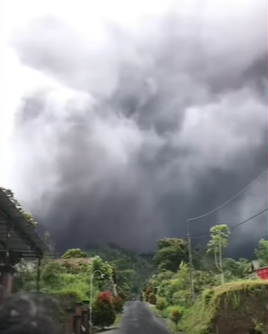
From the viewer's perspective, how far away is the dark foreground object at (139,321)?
4367mm

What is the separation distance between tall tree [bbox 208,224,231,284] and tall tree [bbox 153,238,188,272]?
29cm

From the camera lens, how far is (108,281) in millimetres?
4500

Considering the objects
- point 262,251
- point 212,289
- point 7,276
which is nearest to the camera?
point 7,276

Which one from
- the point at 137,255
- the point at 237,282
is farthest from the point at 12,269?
the point at 237,282

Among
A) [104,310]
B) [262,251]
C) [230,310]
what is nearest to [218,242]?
[262,251]

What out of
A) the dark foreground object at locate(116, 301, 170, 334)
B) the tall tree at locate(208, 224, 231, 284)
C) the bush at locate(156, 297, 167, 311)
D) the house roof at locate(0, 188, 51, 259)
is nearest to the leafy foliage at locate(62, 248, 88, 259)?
the house roof at locate(0, 188, 51, 259)

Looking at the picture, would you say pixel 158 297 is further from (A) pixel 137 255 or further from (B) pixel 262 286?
(B) pixel 262 286

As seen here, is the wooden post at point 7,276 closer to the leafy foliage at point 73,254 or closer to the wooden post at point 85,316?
the leafy foliage at point 73,254

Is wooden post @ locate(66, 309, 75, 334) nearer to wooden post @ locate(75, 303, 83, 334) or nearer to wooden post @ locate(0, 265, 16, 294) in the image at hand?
wooden post @ locate(75, 303, 83, 334)

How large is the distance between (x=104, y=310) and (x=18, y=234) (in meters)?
1.08

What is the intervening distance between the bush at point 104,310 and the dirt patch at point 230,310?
791mm

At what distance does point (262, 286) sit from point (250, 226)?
0.67 metres

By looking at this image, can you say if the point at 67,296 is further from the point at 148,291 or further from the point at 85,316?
the point at 148,291

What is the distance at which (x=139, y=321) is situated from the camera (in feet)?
14.6
